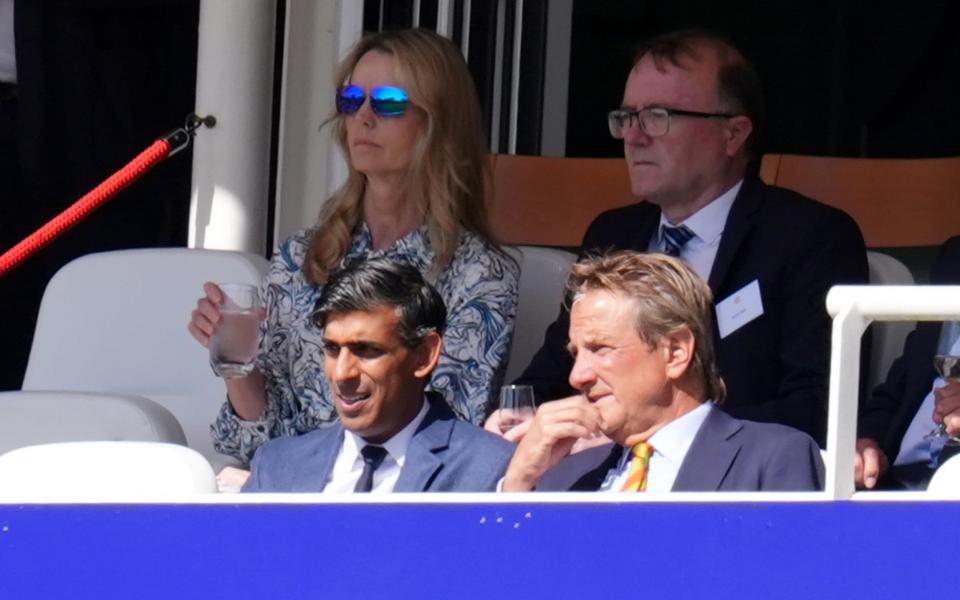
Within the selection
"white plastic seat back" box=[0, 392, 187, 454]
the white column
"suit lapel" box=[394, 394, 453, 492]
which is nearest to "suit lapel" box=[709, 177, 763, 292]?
"suit lapel" box=[394, 394, 453, 492]

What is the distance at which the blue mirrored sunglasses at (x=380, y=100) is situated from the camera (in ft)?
13.0

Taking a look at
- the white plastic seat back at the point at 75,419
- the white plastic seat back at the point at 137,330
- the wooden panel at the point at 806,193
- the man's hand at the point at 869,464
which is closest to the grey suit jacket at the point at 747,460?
the man's hand at the point at 869,464

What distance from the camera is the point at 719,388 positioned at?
3.10 m

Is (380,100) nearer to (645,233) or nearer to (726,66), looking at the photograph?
(645,233)

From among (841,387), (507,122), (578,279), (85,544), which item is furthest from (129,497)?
(507,122)

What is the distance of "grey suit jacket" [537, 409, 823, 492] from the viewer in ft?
9.42

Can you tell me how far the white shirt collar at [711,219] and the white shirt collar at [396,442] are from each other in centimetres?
83

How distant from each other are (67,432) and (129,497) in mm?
1468

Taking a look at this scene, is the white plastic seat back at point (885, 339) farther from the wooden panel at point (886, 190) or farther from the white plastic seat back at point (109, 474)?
the white plastic seat back at point (109, 474)

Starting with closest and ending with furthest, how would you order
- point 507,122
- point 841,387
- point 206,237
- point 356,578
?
point 841,387
point 356,578
point 206,237
point 507,122

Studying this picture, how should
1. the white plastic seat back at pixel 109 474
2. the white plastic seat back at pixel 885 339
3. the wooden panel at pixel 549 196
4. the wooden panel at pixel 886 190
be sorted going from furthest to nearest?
the wooden panel at pixel 549 196
the wooden panel at pixel 886 190
the white plastic seat back at pixel 885 339
the white plastic seat back at pixel 109 474

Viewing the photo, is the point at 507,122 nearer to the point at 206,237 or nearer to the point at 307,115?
the point at 307,115

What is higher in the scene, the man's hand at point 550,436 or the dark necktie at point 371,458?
the man's hand at point 550,436

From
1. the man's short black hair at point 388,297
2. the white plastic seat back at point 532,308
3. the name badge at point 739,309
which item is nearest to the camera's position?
the man's short black hair at point 388,297
